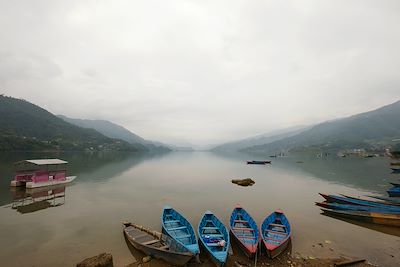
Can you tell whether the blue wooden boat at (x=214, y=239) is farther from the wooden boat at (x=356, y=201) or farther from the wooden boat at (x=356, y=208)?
the wooden boat at (x=356, y=201)

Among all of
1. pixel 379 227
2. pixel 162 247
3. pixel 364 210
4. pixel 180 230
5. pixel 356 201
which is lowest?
Result: pixel 379 227

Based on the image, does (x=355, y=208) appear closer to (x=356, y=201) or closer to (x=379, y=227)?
(x=379, y=227)

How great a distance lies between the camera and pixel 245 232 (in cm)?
2308

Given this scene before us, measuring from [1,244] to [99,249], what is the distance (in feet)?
32.1

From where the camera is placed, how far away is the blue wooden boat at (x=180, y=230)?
19091 mm

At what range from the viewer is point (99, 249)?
68.5 ft

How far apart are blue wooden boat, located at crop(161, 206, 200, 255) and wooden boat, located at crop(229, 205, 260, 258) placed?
4112mm

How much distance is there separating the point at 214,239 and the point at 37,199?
36178 millimetres

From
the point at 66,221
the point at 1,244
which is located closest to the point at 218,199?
the point at 66,221

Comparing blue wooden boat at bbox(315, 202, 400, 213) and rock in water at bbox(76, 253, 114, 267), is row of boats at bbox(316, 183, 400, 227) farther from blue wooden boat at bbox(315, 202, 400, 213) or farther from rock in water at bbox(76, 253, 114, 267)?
rock in water at bbox(76, 253, 114, 267)

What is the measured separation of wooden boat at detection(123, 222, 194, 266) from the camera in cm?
1705

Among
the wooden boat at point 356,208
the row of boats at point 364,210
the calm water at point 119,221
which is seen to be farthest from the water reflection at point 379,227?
the wooden boat at point 356,208

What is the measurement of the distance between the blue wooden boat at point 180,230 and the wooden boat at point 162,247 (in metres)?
0.59

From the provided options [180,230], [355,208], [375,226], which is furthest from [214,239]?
[355,208]
